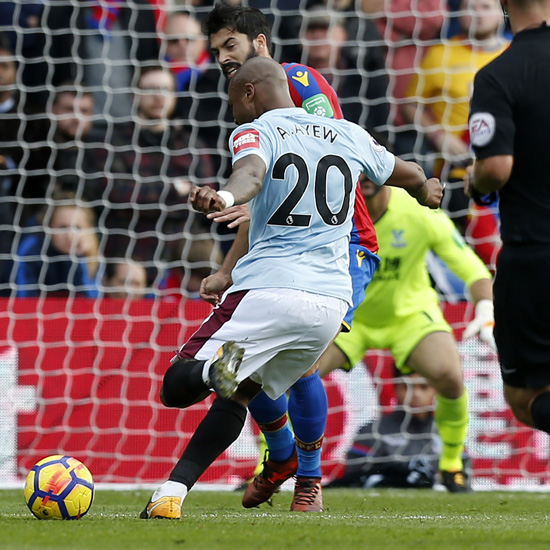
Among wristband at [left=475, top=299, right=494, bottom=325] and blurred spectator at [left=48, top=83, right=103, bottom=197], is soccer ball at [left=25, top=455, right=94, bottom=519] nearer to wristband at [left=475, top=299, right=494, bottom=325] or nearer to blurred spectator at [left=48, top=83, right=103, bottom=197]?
wristband at [left=475, top=299, right=494, bottom=325]

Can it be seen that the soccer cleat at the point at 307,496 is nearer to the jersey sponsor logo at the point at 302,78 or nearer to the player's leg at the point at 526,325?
the player's leg at the point at 526,325

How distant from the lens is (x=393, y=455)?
7.05 m

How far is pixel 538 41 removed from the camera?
10.5 ft

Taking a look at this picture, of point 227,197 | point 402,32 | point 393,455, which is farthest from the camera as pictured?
point 402,32

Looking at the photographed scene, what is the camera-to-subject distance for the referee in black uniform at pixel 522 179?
316cm

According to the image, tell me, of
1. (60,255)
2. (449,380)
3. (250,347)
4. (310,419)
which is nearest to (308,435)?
(310,419)

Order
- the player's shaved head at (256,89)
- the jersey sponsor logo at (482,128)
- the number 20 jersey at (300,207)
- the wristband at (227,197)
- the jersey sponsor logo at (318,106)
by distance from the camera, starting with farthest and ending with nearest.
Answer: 1. the jersey sponsor logo at (318,106)
2. the player's shaved head at (256,89)
3. the number 20 jersey at (300,207)
4. the wristband at (227,197)
5. the jersey sponsor logo at (482,128)

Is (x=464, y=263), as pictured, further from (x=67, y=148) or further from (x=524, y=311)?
(x=524, y=311)

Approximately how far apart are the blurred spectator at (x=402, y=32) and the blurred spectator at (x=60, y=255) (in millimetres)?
2586

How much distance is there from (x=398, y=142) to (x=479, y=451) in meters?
2.57

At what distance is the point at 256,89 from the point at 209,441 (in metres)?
1.32

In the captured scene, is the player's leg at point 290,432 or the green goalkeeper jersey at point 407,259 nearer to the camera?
the player's leg at point 290,432

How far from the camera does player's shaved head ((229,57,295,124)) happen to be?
4047 millimetres

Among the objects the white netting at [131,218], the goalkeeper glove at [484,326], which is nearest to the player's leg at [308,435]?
the goalkeeper glove at [484,326]
